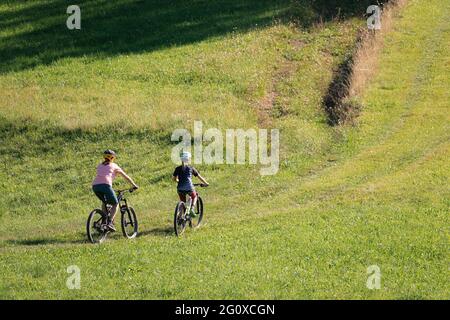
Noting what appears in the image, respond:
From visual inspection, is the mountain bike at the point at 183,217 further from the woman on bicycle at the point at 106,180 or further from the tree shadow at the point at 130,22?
the tree shadow at the point at 130,22

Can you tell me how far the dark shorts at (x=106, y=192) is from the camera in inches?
A: 1159

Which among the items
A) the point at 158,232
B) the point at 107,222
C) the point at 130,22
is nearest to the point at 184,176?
the point at 158,232

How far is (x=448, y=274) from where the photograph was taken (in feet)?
86.2

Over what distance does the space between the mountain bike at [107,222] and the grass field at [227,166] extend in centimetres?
74

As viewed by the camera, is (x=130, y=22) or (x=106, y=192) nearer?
(x=106, y=192)

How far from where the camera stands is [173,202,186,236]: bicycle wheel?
30188mm

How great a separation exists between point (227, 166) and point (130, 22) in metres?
22.0

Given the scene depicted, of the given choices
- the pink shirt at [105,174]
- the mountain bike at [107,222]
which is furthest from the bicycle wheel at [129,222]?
the pink shirt at [105,174]

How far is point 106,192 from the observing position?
2948 cm

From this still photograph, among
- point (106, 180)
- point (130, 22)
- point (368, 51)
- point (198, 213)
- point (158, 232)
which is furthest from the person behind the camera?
point (130, 22)

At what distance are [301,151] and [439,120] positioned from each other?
779 cm

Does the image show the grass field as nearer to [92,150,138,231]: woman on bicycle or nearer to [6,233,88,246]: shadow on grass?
[6,233,88,246]: shadow on grass

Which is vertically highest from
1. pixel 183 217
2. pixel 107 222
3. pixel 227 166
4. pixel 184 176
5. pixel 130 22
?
pixel 130 22

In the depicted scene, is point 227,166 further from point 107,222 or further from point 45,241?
point 45,241
